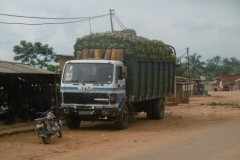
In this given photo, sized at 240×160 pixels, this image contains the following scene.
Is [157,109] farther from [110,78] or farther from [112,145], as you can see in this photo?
[112,145]

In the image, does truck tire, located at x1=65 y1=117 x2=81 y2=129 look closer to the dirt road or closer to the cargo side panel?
the dirt road

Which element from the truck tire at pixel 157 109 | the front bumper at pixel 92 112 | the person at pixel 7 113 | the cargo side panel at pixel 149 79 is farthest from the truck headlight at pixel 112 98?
the truck tire at pixel 157 109

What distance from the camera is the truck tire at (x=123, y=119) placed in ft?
45.5

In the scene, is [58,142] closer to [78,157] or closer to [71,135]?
[71,135]

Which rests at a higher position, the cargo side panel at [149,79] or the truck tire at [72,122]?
the cargo side panel at [149,79]

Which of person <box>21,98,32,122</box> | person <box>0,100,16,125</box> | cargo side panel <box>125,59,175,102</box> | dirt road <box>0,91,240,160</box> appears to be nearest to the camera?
dirt road <box>0,91,240,160</box>

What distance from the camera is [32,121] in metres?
16.3

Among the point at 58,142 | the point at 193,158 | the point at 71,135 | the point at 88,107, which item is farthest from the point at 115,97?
the point at 193,158

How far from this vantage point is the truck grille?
43.8ft

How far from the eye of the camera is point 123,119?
562 inches

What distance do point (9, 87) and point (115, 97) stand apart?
5.35 meters

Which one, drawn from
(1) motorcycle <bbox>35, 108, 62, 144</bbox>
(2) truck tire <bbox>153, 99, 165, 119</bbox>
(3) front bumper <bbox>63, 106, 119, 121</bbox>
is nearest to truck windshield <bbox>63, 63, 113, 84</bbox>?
(3) front bumper <bbox>63, 106, 119, 121</bbox>

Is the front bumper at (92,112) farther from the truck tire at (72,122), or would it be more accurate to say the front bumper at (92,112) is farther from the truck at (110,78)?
the truck tire at (72,122)

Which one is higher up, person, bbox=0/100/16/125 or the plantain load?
the plantain load
